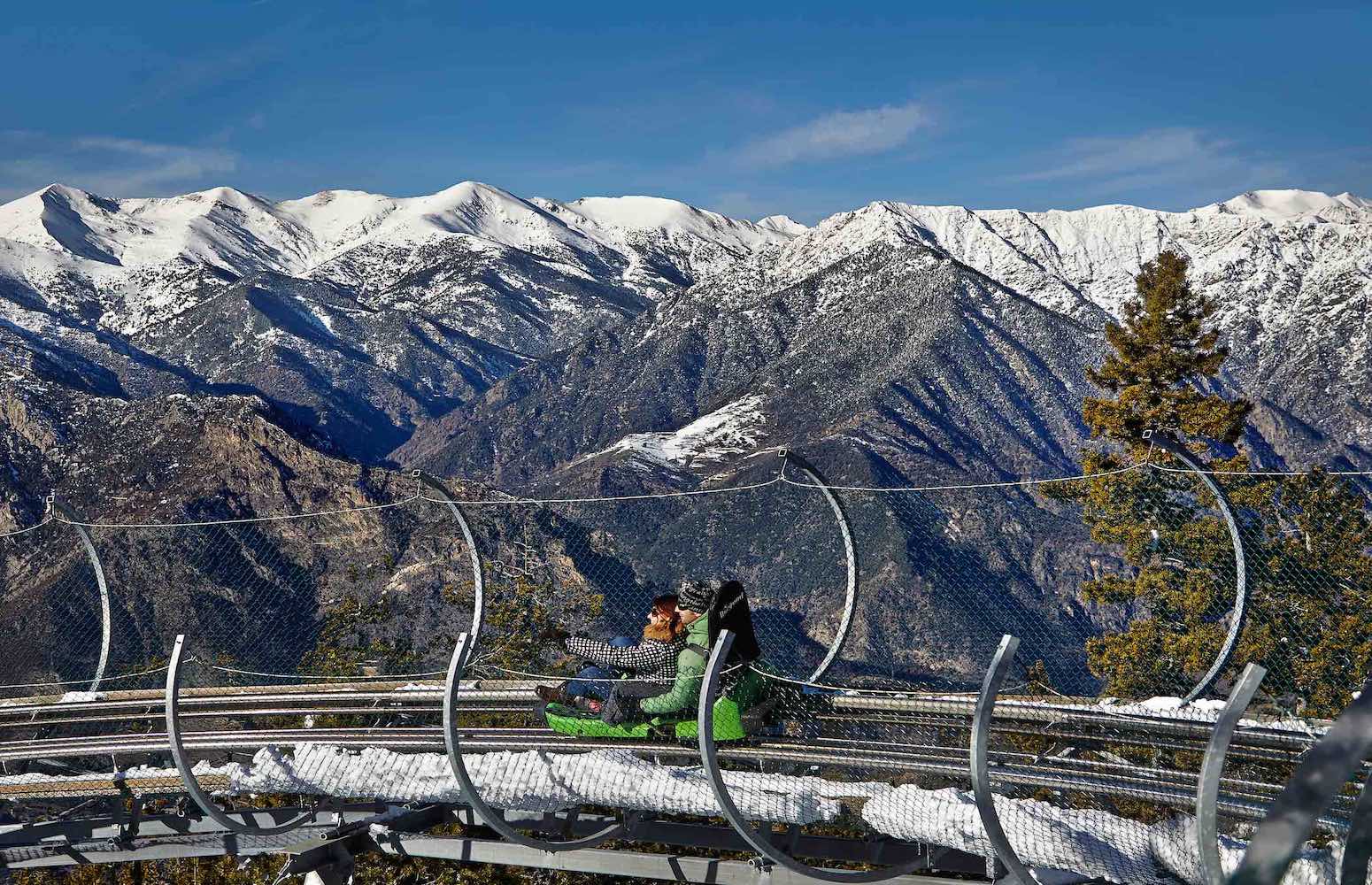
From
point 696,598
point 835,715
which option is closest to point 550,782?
point 696,598

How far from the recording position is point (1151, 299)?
1230 inches

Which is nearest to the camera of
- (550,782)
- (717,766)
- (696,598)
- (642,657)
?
(717,766)

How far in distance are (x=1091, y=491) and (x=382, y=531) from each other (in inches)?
3378

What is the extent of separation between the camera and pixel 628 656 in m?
11.1

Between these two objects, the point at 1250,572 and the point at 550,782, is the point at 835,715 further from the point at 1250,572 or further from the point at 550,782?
the point at 1250,572

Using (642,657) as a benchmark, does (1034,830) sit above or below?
below

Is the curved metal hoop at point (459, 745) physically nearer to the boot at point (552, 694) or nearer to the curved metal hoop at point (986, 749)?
the boot at point (552, 694)

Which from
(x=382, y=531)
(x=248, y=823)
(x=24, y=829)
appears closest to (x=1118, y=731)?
(x=248, y=823)

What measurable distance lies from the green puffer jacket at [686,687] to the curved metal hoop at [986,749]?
3.15 m

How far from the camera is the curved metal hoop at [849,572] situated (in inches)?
404

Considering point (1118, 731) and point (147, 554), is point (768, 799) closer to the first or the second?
point (1118, 731)

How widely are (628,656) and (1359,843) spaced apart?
24.4 ft

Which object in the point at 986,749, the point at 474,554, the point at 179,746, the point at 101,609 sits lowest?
the point at 179,746

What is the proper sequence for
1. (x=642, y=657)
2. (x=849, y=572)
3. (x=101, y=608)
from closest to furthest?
(x=849, y=572)
(x=642, y=657)
(x=101, y=608)
